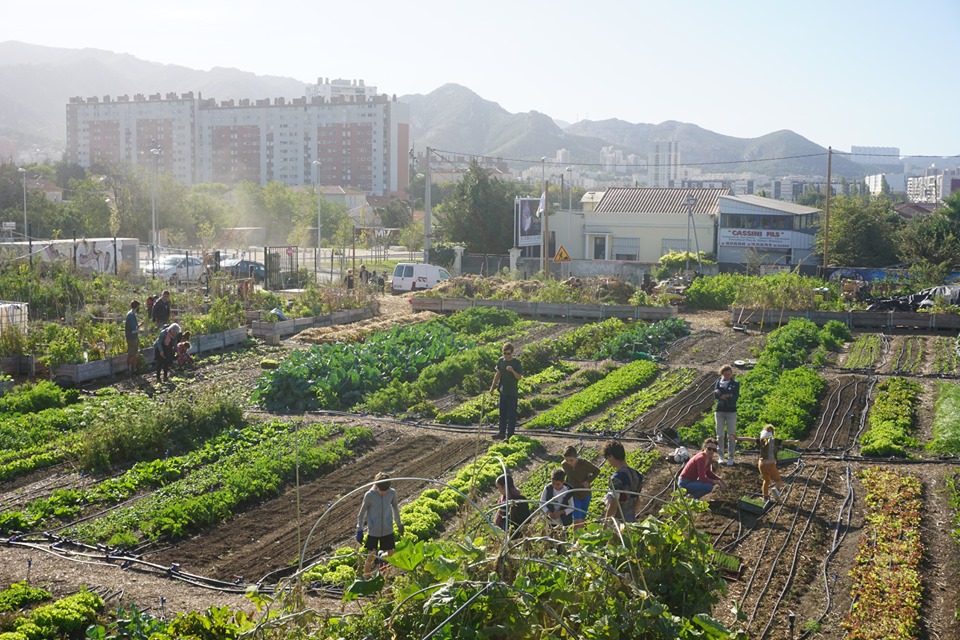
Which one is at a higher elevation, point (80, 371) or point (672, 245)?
point (672, 245)

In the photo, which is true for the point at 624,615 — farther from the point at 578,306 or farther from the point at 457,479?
the point at 578,306

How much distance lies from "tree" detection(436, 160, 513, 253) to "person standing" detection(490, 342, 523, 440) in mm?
39189

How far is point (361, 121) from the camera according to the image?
157750mm

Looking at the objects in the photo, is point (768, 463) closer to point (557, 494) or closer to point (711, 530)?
point (711, 530)

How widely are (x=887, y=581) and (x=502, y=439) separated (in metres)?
7.21

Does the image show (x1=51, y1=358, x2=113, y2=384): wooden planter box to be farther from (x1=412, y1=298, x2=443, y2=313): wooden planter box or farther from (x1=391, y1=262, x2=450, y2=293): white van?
(x1=391, y1=262, x2=450, y2=293): white van

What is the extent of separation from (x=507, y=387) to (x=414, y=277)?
23623mm

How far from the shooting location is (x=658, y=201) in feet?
196

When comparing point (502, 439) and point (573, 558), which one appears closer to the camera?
point (573, 558)

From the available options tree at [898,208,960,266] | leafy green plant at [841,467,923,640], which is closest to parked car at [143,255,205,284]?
tree at [898,208,960,266]

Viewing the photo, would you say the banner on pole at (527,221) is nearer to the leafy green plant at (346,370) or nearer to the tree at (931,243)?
the tree at (931,243)

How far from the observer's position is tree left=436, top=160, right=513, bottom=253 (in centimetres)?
5531

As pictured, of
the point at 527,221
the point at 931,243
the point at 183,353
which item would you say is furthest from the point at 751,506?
the point at 527,221

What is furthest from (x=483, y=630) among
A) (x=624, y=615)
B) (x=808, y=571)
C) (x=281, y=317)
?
(x=281, y=317)
